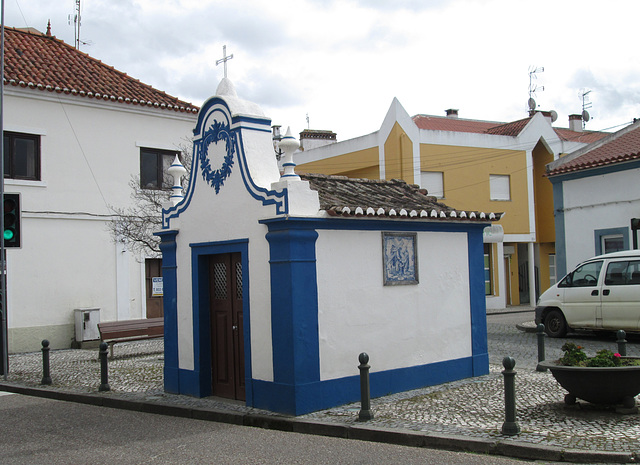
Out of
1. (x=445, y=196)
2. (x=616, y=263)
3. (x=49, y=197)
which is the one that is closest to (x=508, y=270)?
(x=445, y=196)

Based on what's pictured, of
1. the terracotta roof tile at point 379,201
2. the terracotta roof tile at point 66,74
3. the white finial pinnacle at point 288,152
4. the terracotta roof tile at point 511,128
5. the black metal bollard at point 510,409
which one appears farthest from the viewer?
the terracotta roof tile at point 511,128

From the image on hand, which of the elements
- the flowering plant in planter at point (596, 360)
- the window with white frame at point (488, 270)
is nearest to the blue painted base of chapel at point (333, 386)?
the flowering plant in planter at point (596, 360)

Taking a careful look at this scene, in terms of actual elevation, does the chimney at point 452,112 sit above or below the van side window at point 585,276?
above

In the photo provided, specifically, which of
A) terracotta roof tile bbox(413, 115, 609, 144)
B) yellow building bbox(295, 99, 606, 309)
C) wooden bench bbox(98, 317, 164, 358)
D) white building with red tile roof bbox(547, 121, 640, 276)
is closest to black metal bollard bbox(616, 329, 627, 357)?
white building with red tile roof bbox(547, 121, 640, 276)

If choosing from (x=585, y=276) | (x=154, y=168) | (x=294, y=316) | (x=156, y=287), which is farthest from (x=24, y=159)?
(x=585, y=276)

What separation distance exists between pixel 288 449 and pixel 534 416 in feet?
9.20

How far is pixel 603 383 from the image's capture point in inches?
285

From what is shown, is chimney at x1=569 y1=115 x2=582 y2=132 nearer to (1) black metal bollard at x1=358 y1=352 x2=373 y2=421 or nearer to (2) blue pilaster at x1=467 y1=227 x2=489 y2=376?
(2) blue pilaster at x1=467 y1=227 x2=489 y2=376

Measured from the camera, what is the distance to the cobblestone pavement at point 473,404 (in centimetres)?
666

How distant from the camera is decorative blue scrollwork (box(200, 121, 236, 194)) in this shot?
9344 millimetres

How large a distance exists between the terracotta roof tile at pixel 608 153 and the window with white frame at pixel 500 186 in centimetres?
847

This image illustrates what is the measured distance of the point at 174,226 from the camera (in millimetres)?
10430

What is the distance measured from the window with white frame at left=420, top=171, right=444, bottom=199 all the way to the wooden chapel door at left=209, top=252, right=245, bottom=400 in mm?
17526

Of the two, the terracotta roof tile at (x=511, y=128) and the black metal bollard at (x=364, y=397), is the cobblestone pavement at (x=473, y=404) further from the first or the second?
the terracotta roof tile at (x=511, y=128)
